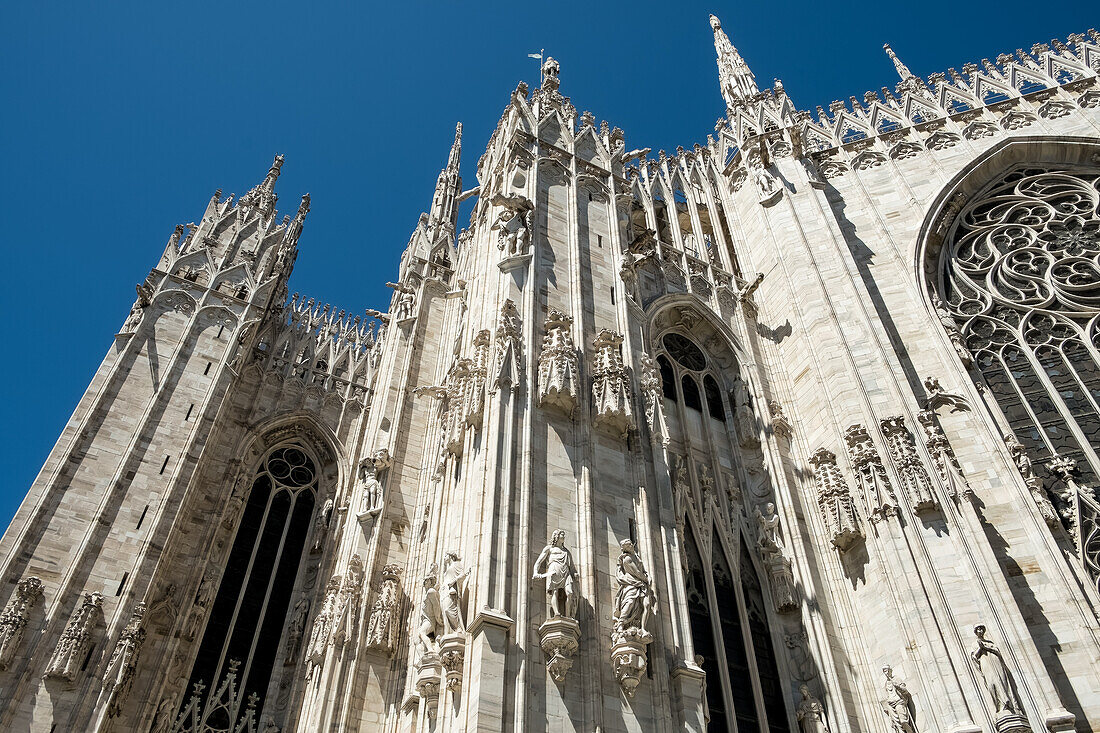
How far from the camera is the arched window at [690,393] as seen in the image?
1784 centimetres

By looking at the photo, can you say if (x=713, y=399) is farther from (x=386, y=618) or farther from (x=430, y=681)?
(x=430, y=681)

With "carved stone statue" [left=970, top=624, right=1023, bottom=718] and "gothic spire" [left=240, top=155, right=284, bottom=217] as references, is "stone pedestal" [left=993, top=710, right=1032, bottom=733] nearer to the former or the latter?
"carved stone statue" [left=970, top=624, right=1023, bottom=718]

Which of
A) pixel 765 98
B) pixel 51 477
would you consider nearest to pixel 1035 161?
pixel 765 98

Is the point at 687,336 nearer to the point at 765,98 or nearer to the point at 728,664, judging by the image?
the point at 728,664

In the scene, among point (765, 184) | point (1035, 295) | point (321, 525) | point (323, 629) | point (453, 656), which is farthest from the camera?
point (765, 184)

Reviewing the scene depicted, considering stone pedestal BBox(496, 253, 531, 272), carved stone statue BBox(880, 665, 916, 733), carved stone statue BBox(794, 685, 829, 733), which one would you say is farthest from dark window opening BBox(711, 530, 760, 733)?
stone pedestal BBox(496, 253, 531, 272)

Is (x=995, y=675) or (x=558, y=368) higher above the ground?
(x=558, y=368)

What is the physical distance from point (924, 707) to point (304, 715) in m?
9.05

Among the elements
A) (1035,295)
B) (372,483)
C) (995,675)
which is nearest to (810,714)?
(995,675)

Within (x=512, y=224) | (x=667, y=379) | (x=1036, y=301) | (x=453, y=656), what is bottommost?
(x=453, y=656)

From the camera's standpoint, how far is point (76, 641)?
1365cm

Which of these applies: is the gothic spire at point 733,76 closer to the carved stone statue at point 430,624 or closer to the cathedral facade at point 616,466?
the cathedral facade at point 616,466

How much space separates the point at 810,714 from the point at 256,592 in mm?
10638

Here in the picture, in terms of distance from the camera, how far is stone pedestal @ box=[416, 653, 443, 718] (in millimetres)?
10578
